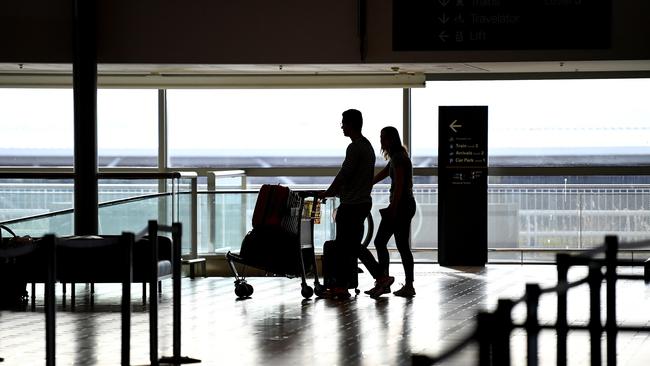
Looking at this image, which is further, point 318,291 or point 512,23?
point 512,23

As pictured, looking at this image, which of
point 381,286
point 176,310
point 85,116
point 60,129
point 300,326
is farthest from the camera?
point 60,129

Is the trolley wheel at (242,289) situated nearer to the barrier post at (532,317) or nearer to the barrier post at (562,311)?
the barrier post at (562,311)

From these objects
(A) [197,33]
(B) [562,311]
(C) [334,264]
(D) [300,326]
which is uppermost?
(A) [197,33]

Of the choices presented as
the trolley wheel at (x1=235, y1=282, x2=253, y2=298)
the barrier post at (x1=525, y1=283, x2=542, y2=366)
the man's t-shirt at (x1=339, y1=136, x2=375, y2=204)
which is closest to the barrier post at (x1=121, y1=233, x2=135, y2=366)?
the barrier post at (x1=525, y1=283, x2=542, y2=366)

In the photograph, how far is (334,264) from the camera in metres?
9.77

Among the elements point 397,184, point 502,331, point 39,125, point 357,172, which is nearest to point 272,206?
point 357,172

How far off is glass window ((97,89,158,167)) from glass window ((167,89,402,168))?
0.76 ft

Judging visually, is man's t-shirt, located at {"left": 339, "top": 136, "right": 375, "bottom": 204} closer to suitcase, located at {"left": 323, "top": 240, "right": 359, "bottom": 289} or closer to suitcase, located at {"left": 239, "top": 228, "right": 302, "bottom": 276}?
suitcase, located at {"left": 323, "top": 240, "right": 359, "bottom": 289}

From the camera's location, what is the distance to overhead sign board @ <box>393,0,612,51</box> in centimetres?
1065

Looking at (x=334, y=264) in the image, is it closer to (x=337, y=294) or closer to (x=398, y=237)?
(x=337, y=294)

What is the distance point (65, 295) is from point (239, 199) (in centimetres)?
278

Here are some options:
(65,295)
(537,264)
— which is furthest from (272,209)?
(537,264)

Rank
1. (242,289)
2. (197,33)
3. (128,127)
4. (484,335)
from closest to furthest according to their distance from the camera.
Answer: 1. (484,335)
2. (242,289)
3. (197,33)
4. (128,127)

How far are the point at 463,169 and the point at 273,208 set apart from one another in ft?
11.2
